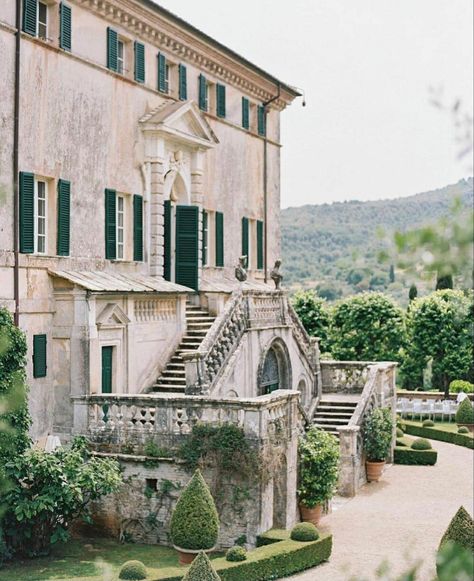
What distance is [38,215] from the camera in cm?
2109

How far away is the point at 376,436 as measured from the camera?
28.1m

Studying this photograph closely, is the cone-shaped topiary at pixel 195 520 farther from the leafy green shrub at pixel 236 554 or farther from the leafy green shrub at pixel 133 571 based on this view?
the leafy green shrub at pixel 133 571

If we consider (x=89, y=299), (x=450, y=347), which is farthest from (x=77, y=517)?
(x=450, y=347)

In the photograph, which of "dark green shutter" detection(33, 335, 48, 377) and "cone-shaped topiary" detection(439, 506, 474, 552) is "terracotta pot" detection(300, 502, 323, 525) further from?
"dark green shutter" detection(33, 335, 48, 377)

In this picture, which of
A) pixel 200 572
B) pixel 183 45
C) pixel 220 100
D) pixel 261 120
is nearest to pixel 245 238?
pixel 261 120

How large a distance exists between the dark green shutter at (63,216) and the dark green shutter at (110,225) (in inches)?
68.2

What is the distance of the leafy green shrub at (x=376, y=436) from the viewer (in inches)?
1099

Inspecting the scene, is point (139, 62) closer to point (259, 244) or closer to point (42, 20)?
point (42, 20)

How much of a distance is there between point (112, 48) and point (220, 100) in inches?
273

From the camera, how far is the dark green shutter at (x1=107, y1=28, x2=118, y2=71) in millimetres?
23406

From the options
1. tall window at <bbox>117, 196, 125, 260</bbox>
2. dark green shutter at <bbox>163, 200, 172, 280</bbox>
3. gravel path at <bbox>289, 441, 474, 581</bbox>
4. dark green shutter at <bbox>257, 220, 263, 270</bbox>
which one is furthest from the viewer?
dark green shutter at <bbox>257, 220, 263, 270</bbox>

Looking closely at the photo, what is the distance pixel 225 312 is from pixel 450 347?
909 inches

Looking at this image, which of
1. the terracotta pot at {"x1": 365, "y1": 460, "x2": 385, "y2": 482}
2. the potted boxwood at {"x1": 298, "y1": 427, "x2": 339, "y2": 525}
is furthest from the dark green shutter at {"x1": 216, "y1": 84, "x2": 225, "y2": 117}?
the potted boxwood at {"x1": 298, "y1": 427, "x2": 339, "y2": 525}

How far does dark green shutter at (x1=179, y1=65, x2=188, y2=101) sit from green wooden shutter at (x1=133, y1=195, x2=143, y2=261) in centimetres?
380
